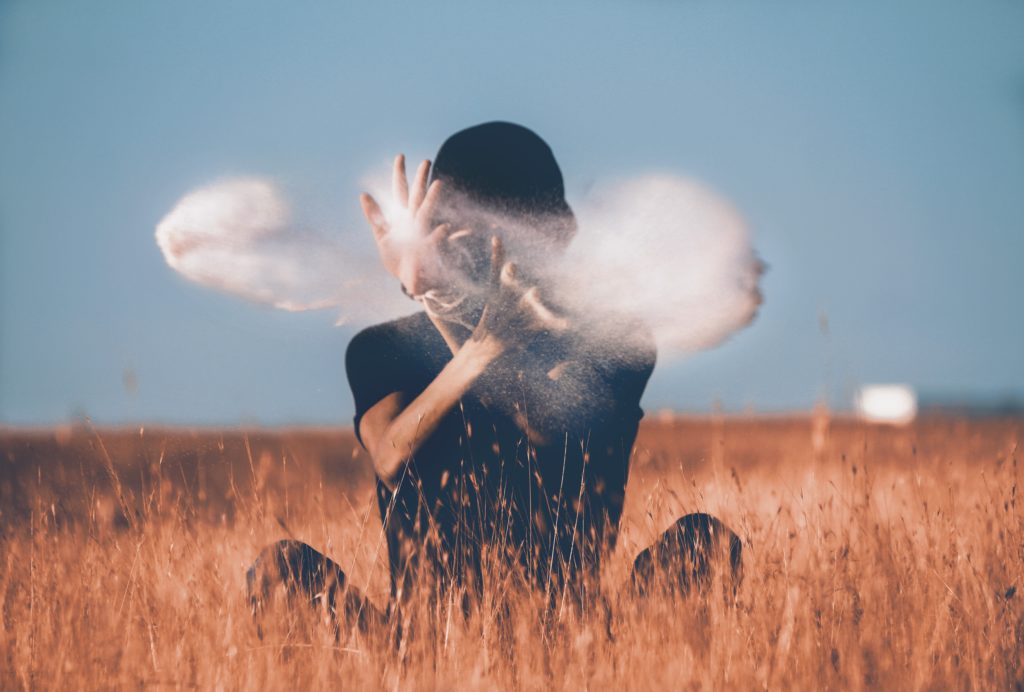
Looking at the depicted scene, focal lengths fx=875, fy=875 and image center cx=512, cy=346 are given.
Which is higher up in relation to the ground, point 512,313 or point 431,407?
point 512,313

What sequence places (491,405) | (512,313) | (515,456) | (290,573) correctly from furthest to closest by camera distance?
(515,456)
(491,405)
(290,573)
(512,313)

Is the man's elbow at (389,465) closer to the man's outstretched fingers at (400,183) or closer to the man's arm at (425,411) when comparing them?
the man's arm at (425,411)

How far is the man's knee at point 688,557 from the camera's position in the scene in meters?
2.55

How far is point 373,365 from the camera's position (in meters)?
2.69

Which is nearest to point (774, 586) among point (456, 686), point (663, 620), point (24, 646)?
point (663, 620)

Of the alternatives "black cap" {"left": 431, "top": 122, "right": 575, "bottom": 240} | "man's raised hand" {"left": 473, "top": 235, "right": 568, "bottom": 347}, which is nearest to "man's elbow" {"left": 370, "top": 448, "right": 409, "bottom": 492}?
"man's raised hand" {"left": 473, "top": 235, "right": 568, "bottom": 347}

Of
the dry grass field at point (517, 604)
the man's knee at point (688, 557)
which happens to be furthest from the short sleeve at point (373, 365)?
the man's knee at point (688, 557)

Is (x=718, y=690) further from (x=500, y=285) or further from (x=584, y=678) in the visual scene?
(x=500, y=285)

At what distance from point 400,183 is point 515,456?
882 mm

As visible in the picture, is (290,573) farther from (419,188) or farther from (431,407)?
(419,188)

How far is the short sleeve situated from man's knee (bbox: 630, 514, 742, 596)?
0.92 m

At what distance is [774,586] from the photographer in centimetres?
257

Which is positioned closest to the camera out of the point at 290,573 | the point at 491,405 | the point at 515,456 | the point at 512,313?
the point at 512,313

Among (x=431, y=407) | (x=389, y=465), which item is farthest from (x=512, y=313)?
(x=389, y=465)
